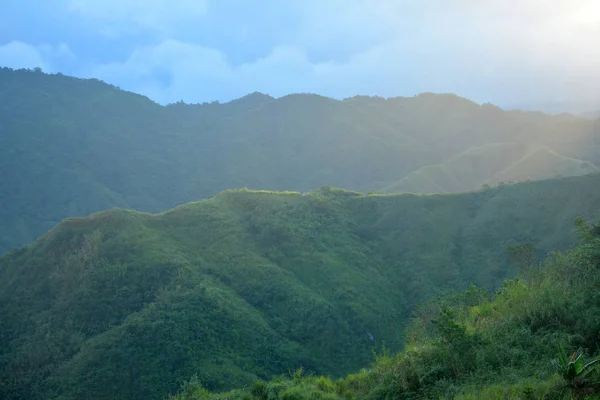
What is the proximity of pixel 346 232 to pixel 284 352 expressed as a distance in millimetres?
19378

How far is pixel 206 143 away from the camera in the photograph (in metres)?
168

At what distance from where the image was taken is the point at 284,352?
3172 centimetres

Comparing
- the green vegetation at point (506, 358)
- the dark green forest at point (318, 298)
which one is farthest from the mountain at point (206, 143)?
the green vegetation at point (506, 358)

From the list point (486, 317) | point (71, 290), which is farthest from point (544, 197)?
point (71, 290)

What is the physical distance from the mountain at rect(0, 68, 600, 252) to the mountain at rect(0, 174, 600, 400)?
190 feet

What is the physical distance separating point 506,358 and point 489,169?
104 meters

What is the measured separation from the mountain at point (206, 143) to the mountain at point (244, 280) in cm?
5786

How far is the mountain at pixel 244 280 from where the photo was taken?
28734mm

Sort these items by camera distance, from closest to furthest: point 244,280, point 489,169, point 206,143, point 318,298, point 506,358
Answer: point 506,358, point 318,298, point 244,280, point 489,169, point 206,143

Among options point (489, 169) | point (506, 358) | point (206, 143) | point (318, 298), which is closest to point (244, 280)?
point (318, 298)

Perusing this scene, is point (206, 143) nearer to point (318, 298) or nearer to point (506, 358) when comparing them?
point (318, 298)

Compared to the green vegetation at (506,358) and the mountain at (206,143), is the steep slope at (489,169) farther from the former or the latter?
the green vegetation at (506,358)

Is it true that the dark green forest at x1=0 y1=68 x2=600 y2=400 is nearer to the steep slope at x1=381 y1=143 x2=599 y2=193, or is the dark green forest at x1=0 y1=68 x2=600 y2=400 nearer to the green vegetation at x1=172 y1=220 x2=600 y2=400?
the green vegetation at x1=172 y1=220 x2=600 y2=400

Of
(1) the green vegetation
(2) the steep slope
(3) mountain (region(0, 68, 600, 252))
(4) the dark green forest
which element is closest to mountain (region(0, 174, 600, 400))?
(4) the dark green forest
